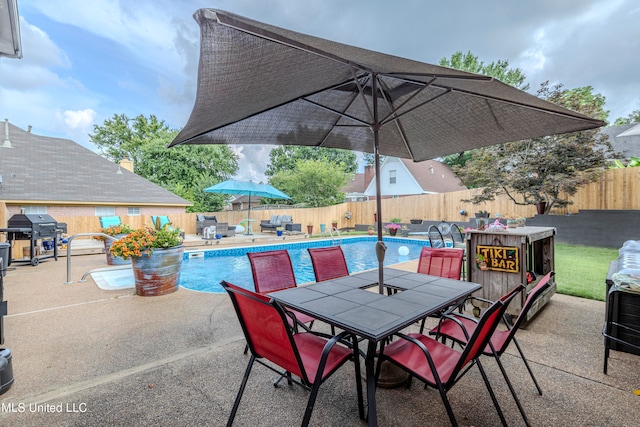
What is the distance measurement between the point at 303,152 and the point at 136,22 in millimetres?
18912

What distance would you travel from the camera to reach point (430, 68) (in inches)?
66.9

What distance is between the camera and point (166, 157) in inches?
835

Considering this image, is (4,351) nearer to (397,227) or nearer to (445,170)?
(397,227)

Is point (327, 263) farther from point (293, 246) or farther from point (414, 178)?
point (414, 178)

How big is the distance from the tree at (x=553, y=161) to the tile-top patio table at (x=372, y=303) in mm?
9030

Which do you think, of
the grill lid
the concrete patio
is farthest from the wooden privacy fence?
the concrete patio

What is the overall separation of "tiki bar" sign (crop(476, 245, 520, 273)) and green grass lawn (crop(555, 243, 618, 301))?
190cm

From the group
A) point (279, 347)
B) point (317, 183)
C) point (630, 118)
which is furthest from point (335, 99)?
point (630, 118)

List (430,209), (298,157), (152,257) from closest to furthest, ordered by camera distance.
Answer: (152,257)
(430,209)
(298,157)

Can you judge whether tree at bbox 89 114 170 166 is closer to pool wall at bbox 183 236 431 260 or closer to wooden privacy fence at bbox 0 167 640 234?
wooden privacy fence at bbox 0 167 640 234

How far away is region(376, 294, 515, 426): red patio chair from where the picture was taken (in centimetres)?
140

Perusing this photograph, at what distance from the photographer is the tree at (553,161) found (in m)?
8.61

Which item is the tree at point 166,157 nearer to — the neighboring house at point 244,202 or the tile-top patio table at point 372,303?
the neighboring house at point 244,202

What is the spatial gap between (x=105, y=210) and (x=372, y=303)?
51.9ft
